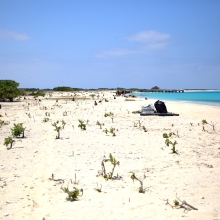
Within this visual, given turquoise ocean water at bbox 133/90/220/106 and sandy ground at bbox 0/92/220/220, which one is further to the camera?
turquoise ocean water at bbox 133/90/220/106

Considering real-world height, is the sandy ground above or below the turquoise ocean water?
below

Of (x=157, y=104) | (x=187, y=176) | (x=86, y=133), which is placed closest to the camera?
(x=187, y=176)

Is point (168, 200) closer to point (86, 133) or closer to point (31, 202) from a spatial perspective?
point (31, 202)

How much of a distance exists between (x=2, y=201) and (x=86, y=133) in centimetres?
553

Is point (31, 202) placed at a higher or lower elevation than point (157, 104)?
lower

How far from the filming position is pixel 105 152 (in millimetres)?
6578

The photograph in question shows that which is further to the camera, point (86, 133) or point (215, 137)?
point (86, 133)

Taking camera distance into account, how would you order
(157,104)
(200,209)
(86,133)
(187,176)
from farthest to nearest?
(157,104) → (86,133) → (187,176) → (200,209)

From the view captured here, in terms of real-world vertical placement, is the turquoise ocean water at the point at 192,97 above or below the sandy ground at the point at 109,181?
above

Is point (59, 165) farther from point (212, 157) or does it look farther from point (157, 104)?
point (157, 104)

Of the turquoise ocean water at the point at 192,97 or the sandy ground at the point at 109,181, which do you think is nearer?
the sandy ground at the point at 109,181

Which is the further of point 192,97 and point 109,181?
point 192,97

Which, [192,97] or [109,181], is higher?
[192,97]

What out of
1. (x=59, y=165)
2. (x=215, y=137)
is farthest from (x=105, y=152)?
(x=215, y=137)
